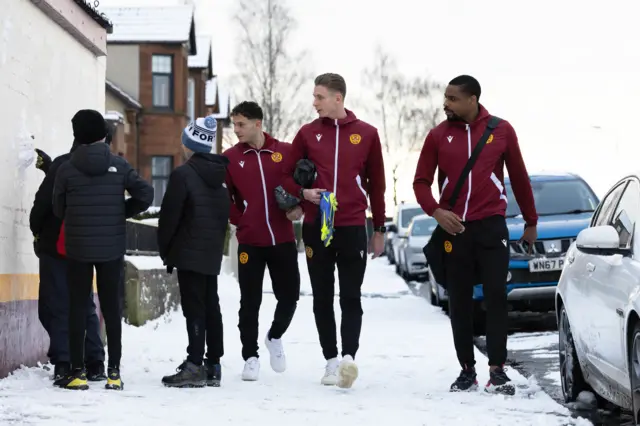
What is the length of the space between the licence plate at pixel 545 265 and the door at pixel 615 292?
20.0 ft

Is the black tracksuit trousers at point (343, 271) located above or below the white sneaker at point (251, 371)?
above

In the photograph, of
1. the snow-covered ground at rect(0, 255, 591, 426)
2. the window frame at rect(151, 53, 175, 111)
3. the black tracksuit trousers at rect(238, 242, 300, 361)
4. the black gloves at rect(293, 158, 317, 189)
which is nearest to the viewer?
the snow-covered ground at rect(0, 255, 591, 426)

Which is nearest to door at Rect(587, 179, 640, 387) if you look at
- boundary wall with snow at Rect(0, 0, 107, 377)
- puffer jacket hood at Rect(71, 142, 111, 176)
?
puffer jacket hood at Rect(71, 142, 111, 176)

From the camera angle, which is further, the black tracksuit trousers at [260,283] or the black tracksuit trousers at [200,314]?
the black tracksuit trousers at [260,283]

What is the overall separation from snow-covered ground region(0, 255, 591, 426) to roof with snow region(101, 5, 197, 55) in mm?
28363

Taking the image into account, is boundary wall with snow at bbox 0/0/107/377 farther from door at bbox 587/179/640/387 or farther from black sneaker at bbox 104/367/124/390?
door at bbox 587/179/640/387

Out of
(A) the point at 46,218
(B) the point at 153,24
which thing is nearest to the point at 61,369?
(A) the point at 46,218

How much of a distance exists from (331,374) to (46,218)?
7.15ft

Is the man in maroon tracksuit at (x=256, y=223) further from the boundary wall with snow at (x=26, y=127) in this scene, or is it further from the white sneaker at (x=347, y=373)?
the boundary wall with snow at (x=26, y=127)

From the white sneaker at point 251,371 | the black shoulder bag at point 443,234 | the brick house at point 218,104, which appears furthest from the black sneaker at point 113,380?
the brick house at point 218,104

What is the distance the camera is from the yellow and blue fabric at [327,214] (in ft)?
26.4

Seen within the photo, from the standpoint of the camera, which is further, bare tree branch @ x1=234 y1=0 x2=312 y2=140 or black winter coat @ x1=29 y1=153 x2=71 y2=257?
bare tree branch @ x1=234 y1=0 x2=312 y2=140

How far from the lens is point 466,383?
809cm

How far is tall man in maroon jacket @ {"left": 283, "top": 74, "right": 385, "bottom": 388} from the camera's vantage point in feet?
27.1
